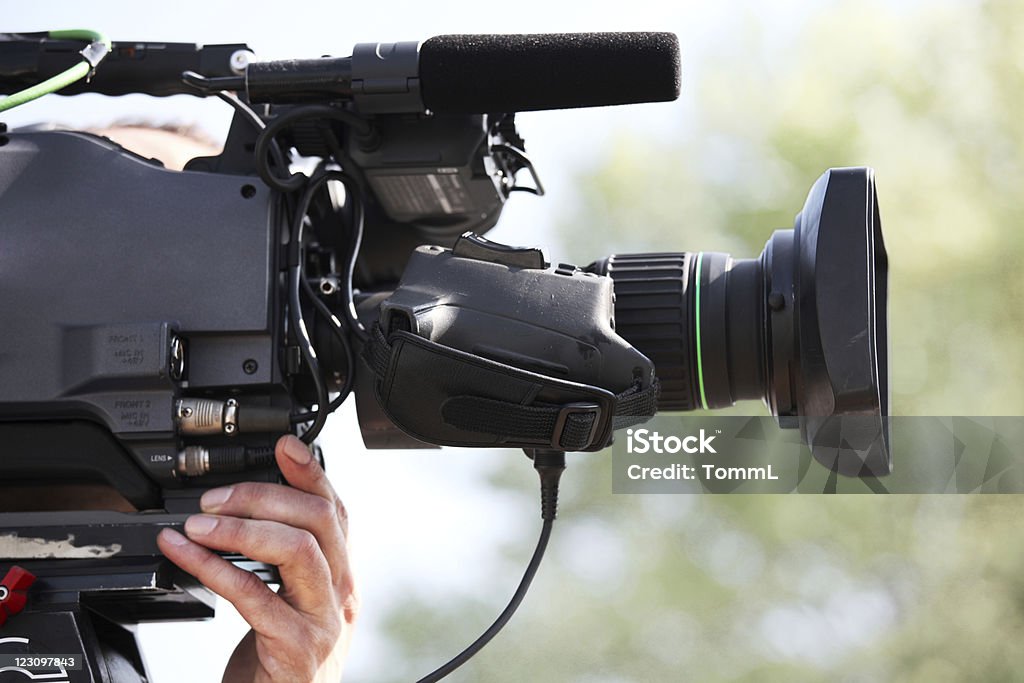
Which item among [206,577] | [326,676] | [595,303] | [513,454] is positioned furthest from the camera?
[513,454]

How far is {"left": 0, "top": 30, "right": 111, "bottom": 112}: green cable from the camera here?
1.12 m

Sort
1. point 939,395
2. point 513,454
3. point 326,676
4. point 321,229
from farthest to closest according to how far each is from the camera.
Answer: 1. point 513,454
2. point 939,395
3. point 326,676
4. point 321,229

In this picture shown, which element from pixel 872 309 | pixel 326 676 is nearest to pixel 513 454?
pixel 326 676

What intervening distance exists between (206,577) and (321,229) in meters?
0.35

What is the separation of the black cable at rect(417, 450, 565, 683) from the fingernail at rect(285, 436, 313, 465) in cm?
20

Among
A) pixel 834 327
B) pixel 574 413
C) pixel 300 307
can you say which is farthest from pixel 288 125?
pixel 834 327

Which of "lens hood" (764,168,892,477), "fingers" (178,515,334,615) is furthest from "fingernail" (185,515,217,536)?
"lens hood" (764,168,892,477)

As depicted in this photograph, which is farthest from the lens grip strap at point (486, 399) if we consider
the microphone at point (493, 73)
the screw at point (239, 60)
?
the screw at point (239, 60)

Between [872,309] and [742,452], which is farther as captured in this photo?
[742,452]

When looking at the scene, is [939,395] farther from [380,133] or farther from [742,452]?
[380,133]

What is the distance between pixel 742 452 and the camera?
1.30m

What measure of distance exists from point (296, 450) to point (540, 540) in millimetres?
230

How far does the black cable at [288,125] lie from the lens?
1.11m

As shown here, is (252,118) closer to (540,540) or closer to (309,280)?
(309,280)
